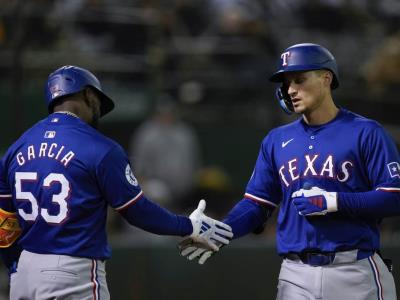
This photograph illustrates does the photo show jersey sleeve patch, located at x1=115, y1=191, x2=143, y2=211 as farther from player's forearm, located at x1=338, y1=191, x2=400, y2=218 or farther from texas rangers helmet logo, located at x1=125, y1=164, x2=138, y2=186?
player's forearm, located at x1=338, y1=191, x2=400, y2=218

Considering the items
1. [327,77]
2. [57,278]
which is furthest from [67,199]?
[327,77]

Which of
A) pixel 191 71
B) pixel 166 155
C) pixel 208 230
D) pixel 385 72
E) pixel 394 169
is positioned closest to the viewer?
pixel 394 169

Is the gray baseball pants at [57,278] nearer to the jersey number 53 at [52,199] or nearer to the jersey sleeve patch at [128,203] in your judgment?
the jersey number 53 at [52,199]

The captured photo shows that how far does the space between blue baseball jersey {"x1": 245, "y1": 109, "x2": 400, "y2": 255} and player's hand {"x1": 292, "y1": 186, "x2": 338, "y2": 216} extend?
97 millimetres

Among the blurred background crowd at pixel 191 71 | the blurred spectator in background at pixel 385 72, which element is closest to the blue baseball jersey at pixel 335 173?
the blurred background crowd at pixel 191 71

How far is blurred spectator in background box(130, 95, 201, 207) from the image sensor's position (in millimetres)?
10469

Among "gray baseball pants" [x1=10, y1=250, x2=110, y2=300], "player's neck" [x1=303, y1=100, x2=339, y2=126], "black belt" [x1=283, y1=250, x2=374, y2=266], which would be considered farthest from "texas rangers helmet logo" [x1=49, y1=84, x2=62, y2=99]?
"black belt" [x1=283, y1=250, x2=374, y2=266]

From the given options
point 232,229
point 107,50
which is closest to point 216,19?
point 107,50

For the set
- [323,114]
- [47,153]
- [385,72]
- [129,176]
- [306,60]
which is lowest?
[129,176]

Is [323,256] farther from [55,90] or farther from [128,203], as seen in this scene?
[55,90]

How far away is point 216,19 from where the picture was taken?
40.3ft

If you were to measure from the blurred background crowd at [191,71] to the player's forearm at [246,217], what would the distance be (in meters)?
4.02

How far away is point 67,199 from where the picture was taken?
5078 millimetres

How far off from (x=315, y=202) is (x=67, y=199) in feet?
4.30
